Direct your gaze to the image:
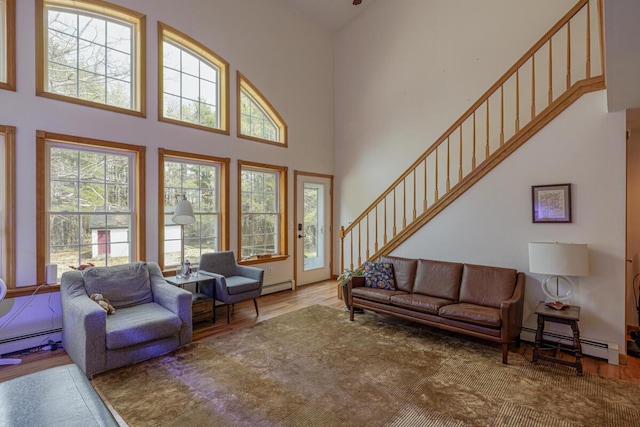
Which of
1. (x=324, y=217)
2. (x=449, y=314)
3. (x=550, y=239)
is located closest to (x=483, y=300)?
(x=449, y=314)

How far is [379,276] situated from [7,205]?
4143 mm

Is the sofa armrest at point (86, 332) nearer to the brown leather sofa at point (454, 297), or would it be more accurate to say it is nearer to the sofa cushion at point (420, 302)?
the brown leather sofa at point (454, 297)

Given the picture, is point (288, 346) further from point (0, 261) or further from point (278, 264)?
point (0, 261)

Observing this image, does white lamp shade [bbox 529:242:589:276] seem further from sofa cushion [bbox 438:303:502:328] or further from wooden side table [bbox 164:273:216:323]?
wooden side table [bbox 164:273:216:323]

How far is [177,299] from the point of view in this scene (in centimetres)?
330

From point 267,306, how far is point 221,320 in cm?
81

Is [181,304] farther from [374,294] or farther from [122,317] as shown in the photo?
[374,294]

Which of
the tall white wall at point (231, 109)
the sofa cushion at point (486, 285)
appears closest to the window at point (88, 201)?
the tall white wall at point (231, 109)

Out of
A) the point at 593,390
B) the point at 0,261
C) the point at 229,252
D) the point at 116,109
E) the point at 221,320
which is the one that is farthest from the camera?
the point at 229,252

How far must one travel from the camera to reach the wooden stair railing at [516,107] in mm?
3396

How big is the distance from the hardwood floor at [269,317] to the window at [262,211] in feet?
2.63

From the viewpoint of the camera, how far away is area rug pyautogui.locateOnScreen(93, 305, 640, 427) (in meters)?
2.21

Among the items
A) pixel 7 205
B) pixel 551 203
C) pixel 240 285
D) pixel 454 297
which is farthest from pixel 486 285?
pixel 7 205

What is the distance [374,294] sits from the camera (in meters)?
4.02
